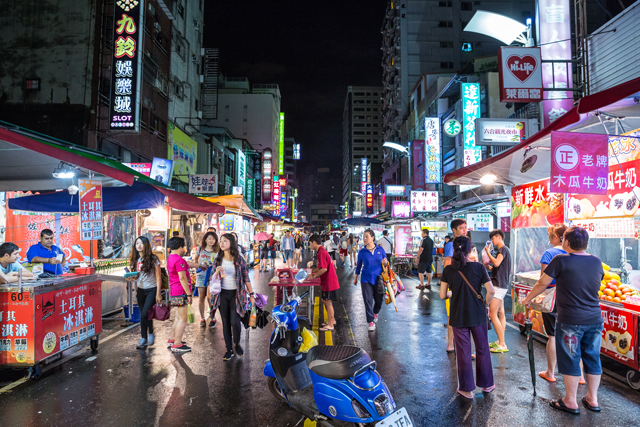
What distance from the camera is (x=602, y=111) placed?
4922mm

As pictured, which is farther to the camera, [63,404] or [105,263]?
[105,263]

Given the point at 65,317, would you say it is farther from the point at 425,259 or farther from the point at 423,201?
the point at 423,201

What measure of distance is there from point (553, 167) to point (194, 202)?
9143 millimetres

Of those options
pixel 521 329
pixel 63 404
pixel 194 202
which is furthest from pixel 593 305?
pixel 194 202

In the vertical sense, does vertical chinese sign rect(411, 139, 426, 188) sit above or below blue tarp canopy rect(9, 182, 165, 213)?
above

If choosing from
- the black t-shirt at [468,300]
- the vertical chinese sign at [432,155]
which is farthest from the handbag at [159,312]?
the vertical chinese sign at [432,155]

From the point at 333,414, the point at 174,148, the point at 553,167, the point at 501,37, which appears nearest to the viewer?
the point at 333,414

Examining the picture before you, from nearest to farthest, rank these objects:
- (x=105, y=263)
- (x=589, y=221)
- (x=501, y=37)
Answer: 1. (x=589, y=221)
2. (x=105, y=263)
3. (x=501, y=37)

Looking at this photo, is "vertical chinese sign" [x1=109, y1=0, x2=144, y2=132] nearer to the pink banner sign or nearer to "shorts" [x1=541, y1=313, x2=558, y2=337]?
the pink banner sign

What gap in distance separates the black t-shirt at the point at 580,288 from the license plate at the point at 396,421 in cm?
234

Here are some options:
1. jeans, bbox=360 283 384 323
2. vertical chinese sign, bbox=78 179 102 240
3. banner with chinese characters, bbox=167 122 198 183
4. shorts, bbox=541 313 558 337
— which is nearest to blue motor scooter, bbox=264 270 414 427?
shorts, bbox=541 313 558 337

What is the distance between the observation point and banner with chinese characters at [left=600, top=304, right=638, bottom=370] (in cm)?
504

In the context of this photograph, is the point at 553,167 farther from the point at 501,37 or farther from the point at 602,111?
the point at 501,37

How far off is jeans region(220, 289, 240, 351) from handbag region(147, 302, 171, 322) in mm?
1203
